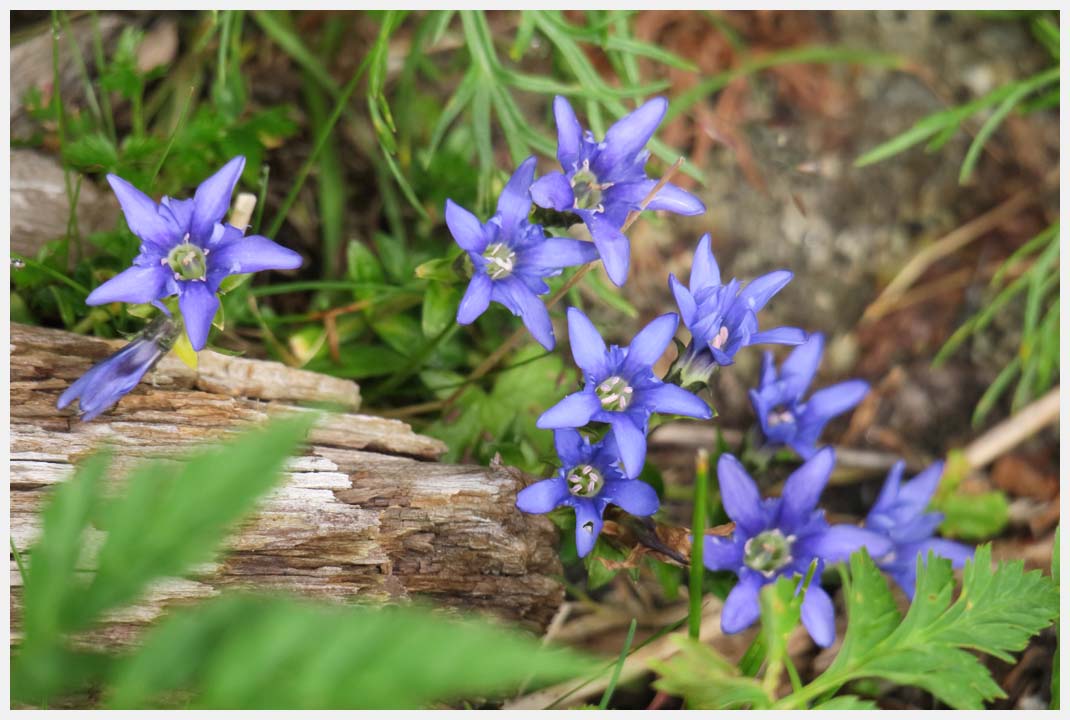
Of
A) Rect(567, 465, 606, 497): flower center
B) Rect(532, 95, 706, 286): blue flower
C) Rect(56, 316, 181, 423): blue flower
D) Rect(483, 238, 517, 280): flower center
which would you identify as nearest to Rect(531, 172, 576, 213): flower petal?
Rect(532, 95, 706, 286): blue flower

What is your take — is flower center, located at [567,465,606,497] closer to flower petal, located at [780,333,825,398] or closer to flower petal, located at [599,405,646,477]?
flower petal, located at [599,405,646,477]

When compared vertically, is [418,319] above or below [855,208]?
below

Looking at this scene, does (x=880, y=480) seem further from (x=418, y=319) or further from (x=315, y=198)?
(x=315, y=198)

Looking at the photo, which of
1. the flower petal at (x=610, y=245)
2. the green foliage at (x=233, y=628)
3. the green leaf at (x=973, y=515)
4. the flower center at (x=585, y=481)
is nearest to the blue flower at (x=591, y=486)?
the flower center at (x=585, y=481)

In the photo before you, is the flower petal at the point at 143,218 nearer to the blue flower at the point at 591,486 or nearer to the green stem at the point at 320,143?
the green stem at the point at 320,143

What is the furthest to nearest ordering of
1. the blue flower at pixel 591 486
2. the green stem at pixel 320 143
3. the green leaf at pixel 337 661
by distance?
the green stem at pixel 320 143
the blue flower at pixel 591 486
the green leaf at pixel 337 661

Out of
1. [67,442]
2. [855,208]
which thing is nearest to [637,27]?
[855,208]

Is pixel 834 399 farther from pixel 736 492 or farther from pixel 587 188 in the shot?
pixel 587 188
